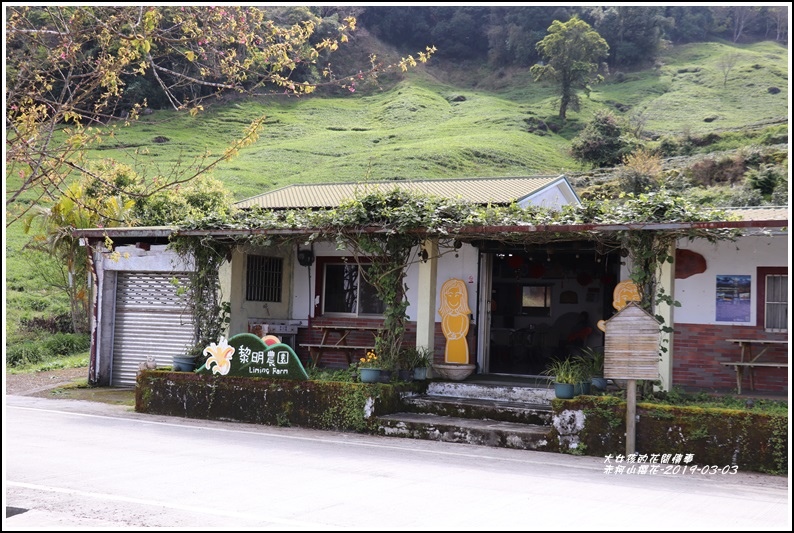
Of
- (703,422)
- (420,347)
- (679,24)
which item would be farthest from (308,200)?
(679,24)

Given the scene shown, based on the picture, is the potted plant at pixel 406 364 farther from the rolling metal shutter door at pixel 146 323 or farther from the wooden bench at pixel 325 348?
the rolling metal shutter door at pixel 146 323

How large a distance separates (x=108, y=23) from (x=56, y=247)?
14525mm

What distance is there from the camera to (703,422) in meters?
10.1

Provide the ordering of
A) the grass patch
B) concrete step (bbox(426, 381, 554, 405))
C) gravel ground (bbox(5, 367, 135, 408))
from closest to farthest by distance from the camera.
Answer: concrete step (bbox(426, 381, 554, 405)) < gravel ground (bbox(5, 367, 135, 408)) < the grass patch

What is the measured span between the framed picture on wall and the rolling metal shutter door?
9297 millimetres

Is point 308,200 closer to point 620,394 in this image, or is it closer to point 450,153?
point 620,394

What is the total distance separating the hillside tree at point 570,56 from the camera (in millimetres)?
54844

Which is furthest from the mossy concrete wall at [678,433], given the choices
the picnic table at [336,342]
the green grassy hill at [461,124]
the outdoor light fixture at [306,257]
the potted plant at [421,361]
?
the green grassy hill at [461,124]

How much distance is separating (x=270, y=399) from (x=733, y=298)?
24.1 ft

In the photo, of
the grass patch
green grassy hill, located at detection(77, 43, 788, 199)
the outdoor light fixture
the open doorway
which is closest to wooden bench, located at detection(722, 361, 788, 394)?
the open doorway

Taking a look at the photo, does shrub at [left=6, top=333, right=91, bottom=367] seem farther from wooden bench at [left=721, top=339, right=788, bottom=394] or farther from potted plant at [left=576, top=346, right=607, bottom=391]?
wooden bench at [left=721, top=339, right=788, bottom=394]

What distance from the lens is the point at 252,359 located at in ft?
42.8

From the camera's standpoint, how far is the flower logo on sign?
1320 cm

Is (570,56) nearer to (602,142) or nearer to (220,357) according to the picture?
(602,142)
